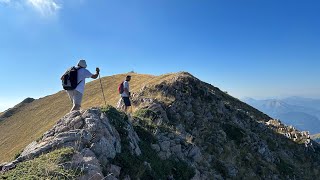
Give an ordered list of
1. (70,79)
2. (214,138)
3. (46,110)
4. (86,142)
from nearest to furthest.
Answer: (86,142)
(70,79)
(214,138)
(46,110)

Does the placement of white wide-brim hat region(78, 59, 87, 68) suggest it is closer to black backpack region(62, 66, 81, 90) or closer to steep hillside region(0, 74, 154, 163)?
black backpack region(62, 66, 81, 90)

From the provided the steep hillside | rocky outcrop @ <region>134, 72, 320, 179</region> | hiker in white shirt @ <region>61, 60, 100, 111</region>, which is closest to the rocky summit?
rocky outcrop @ <region>134, 72, 320, 179</region>

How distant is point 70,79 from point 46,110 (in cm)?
5199

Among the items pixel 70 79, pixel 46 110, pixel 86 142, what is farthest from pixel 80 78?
pixel 46 110

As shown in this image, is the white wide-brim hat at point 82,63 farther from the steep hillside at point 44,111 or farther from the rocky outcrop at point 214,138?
the steep hillside at point 44,111

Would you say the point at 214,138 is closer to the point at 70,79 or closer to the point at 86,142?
the point at 70,79

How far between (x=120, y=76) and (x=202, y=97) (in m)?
41.8

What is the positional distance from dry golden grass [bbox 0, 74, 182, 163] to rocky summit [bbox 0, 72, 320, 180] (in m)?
17.7

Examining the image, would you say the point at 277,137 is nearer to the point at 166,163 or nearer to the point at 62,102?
the point at 166,163

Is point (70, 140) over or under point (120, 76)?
under

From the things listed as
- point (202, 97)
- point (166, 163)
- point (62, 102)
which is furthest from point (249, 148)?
point (62, 102)

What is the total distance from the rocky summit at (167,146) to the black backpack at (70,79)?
1776 mm

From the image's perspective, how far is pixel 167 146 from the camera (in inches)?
717

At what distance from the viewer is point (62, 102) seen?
6631cm
